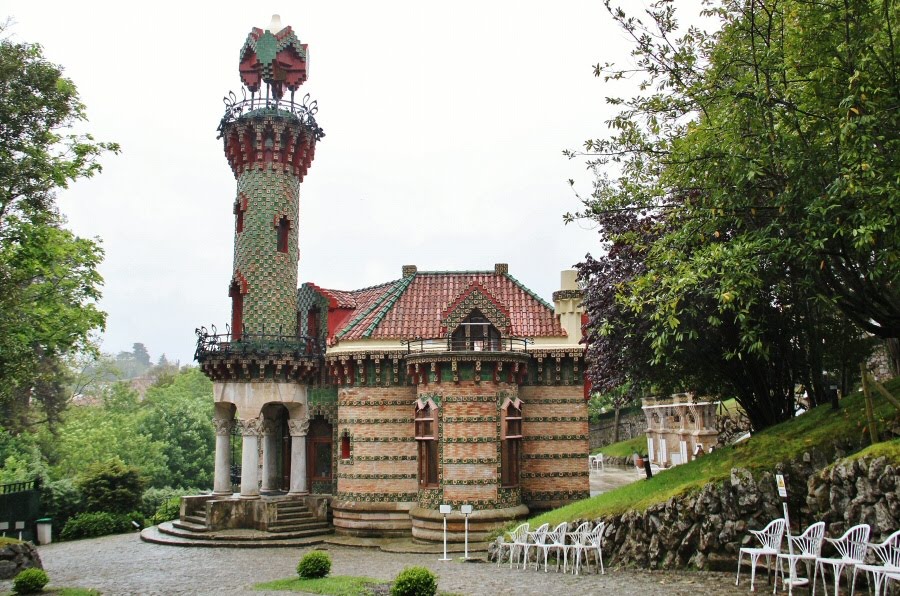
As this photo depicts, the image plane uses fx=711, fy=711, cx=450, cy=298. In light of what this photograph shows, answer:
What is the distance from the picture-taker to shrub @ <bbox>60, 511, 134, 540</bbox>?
90.4 feet

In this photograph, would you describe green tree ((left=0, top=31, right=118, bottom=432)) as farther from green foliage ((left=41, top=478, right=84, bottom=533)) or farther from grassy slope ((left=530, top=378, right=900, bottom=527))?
grassy slope ((left=530, top=378, right=900, bottom=527))

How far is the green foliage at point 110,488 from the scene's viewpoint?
29.2 metres

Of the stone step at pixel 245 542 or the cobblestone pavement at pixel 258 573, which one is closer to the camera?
the cobblestone pavement at pixel 258 573

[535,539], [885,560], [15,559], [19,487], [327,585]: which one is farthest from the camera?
[19,487]

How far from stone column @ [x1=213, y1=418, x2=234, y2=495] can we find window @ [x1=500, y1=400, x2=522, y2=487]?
10432mm

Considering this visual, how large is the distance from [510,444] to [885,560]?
46.0 feet

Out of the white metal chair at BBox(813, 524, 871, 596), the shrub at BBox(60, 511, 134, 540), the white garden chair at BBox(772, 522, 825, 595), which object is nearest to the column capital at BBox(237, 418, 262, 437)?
the shrub at BBox(60, 511, 134, 540)

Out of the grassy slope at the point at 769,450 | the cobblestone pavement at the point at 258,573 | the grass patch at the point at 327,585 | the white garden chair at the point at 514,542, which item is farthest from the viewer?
the white garden chair at the point at 514,542

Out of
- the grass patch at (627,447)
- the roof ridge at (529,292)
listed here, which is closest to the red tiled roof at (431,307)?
the roof ridge at (529,292)

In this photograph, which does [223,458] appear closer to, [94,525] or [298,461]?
[298,461]

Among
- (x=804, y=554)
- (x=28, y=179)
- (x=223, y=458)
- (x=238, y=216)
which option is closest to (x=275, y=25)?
(x=238, y=216)

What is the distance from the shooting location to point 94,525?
1102 inches

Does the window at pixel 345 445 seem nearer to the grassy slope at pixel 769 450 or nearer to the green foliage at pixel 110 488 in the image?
the grassy slope at pixel 769 450

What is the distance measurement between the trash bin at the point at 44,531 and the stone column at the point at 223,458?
21.4 feet
